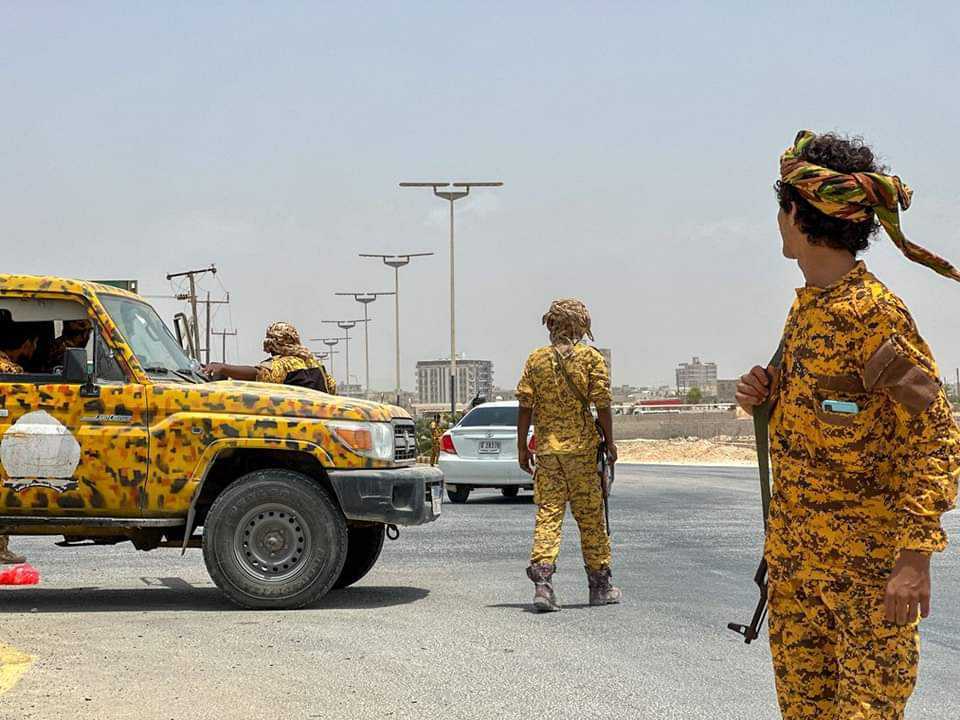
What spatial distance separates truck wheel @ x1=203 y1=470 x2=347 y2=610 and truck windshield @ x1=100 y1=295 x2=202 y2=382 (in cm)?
101

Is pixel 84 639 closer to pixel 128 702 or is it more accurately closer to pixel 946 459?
pixel 128 702

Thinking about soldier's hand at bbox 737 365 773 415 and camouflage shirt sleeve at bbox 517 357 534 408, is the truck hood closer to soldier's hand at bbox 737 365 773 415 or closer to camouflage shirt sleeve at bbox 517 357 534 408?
camouflage shirt sleeve at bbox 517 357 534 408

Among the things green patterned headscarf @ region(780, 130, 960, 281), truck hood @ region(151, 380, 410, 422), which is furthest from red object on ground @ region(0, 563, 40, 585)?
green patterned headscarf @ region(780, 130, 960, 281)

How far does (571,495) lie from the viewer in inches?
389

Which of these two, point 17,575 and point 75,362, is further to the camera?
point 17,575

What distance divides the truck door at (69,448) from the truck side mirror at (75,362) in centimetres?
23

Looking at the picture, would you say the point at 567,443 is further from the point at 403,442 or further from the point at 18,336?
the point at 18,336

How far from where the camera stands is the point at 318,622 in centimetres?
940

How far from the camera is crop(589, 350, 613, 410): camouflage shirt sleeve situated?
9.82 metres

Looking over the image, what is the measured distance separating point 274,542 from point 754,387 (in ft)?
21.1

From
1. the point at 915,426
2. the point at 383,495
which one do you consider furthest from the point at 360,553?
the point at 915,426

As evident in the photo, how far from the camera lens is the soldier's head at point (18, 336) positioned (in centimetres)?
1052

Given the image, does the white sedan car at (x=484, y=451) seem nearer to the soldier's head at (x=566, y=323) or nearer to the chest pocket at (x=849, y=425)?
the soldier's head at (x=566, y=323)

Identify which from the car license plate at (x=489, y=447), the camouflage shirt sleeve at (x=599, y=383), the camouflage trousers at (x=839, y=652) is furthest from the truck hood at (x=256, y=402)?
the car license plate at (x=489, y=447)
